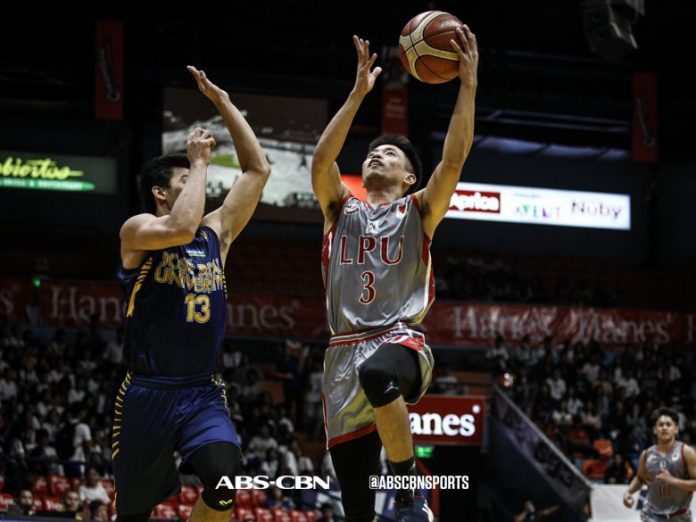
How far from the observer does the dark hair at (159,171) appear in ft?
18.5

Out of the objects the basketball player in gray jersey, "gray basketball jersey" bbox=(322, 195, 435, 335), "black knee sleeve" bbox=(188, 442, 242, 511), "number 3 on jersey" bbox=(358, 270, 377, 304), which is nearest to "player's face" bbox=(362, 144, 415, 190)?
"gray basketball jersey" bbox=(322, 195, 435, 335)

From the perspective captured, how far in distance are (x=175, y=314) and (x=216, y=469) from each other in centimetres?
82

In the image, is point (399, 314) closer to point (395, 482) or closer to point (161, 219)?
point (395, 482)

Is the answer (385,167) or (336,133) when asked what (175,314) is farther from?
(385,167)

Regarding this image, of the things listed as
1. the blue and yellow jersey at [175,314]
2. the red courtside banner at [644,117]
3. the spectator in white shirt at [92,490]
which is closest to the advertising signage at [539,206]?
the red courtside banner at [644,117]

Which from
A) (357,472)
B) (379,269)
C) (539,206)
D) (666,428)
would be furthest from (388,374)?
(539,206)

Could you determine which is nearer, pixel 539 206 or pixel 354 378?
pixel 354 378

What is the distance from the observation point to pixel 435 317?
2480 cm

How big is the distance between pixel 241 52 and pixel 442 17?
807 inches

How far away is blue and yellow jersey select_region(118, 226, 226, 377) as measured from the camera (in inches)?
207

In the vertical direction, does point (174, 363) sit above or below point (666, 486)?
above

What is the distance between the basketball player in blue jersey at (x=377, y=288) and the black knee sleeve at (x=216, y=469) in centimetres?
76

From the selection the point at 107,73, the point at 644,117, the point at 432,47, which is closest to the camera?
the point at 432,47

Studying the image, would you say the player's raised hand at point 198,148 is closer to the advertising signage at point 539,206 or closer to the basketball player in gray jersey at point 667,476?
the basketball player in gray jersey at point 667,476
